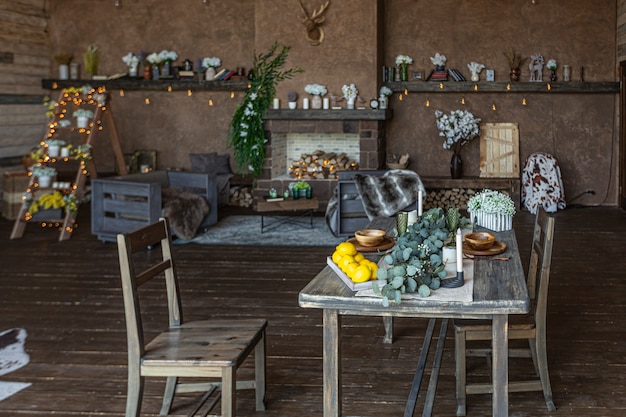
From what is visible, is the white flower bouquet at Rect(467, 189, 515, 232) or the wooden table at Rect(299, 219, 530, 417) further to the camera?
the white flower bouquet at Rect(467, 189, 515, 232)

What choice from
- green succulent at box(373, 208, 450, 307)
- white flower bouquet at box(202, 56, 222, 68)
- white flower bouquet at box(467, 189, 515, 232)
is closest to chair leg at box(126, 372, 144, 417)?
green succulent at box(373, 208, 450, 307)

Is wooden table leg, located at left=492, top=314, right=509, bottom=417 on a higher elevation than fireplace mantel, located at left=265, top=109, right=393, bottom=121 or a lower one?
lower

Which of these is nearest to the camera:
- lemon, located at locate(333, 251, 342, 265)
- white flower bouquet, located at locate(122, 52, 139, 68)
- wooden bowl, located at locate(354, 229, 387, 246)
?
lemon, located at locate(333, 251, 342, 265)

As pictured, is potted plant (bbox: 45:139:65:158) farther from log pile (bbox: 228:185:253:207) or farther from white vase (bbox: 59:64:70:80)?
white vase (bbox: 59:64:70:80)

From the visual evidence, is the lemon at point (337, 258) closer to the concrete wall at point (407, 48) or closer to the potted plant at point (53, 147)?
the potted plant at point (53, 147)

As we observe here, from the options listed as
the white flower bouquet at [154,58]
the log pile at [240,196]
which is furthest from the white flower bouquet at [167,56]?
the log pile at [240,196]

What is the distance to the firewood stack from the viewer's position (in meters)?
10.6

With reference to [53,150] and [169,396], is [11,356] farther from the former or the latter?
[53,150]

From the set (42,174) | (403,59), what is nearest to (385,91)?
(403,59)

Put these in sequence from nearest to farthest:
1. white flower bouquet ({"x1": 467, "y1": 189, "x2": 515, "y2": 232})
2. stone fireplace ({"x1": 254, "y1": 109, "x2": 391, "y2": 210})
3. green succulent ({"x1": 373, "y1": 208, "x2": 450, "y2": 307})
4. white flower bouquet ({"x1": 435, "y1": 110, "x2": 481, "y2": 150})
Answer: green succulent ({"x1": 373, "y1": 208, "x2": 450, "y2": 307}) < white flower bouquet ({"x1": 467, "y1": 189, "x2": 515, "y2": 232}) < stone fireplace ({"x1": 254, "y1": 109, "x2": 391, "y2": 210}) < white flower bouquet ({"x1": 435, "y1": 110, "x2": 481, "y2": 150})

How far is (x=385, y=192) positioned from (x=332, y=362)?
17.3ft

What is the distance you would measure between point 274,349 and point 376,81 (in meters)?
6.53

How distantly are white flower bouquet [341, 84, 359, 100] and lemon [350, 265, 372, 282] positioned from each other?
25.1ft

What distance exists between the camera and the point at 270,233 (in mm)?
8719
